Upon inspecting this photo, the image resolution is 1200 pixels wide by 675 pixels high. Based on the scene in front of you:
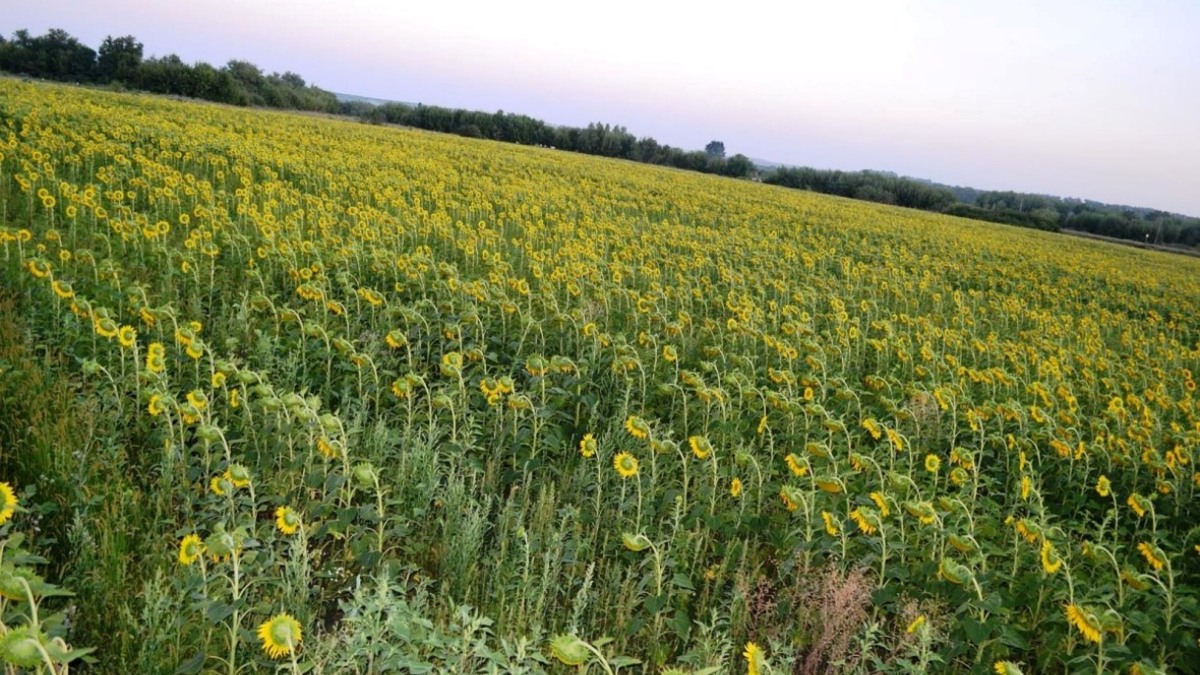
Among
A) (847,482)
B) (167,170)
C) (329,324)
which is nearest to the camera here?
(847,482)

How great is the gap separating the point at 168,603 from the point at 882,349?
6933 millimetres

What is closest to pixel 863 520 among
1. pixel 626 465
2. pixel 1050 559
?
pixel 1050 559

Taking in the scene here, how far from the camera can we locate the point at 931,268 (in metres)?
16.4

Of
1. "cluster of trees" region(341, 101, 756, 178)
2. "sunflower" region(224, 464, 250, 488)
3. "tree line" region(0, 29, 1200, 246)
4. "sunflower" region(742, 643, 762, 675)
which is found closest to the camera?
"sunflower" region(742, 643, 762, 675)

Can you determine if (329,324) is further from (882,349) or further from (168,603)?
(882,349)

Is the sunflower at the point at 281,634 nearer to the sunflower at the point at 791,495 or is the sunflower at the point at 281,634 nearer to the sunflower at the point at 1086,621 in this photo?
the sunflower at the point at 791,495

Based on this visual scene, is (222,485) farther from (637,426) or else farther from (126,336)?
(637,426)

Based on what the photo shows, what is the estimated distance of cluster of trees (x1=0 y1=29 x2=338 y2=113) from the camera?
5778 cm

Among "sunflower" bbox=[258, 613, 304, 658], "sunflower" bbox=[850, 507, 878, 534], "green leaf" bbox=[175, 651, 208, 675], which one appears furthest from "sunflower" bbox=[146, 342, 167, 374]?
"sunflower" bbox=[850, 507, 878, 534]

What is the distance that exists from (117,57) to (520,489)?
87.0m

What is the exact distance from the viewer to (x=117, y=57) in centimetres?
7156

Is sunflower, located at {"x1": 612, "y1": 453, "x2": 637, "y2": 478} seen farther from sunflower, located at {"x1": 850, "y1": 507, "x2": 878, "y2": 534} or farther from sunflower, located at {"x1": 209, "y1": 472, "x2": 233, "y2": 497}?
sunflower, located at {"x1": 209, "y1": 472, "x2": 233, "y2": 497}

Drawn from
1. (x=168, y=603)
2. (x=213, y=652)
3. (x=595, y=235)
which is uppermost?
(x=595, y=235)

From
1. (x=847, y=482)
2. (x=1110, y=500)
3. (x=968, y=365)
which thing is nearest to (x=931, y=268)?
(x=968, y=365)
